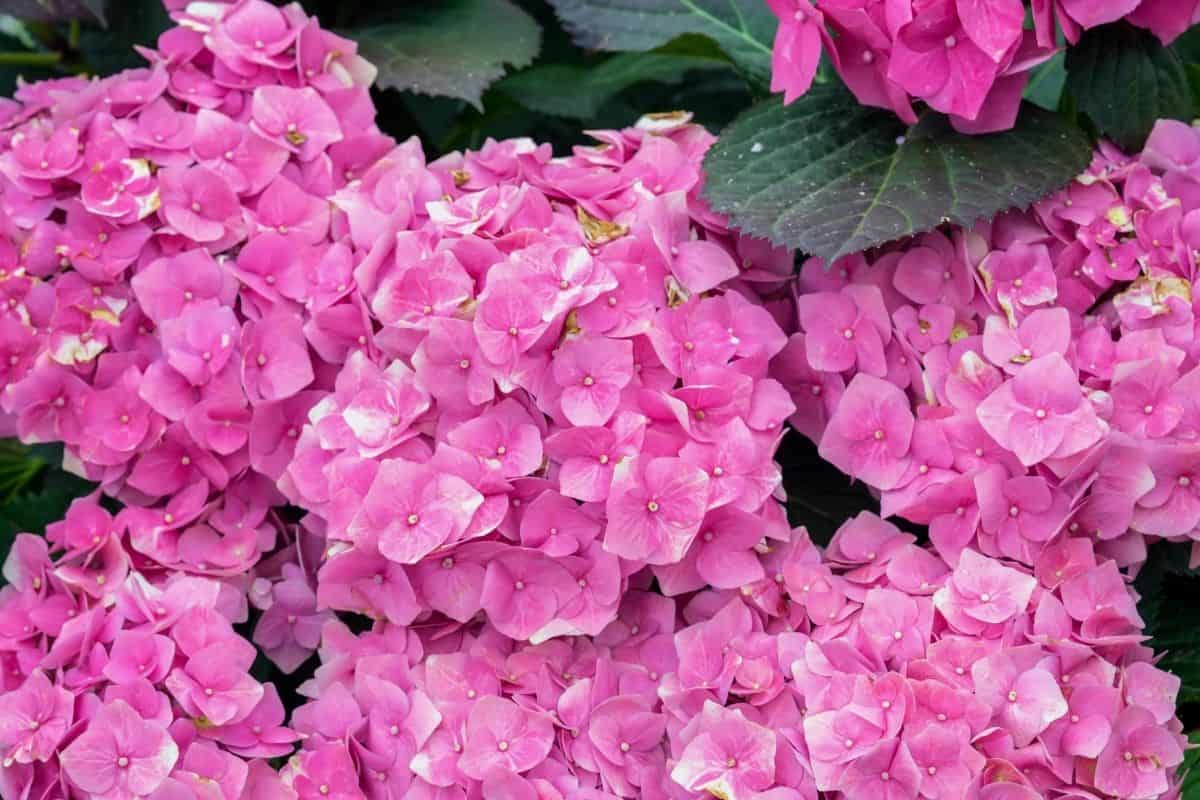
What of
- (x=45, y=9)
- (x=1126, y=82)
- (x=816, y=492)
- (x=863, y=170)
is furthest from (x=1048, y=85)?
(x=45, y=9)

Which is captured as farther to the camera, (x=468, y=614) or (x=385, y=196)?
(x=385, y=196)

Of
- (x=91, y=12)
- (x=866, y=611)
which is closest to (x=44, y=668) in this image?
(x=866, y=611)

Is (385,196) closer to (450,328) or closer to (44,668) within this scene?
(450,328)

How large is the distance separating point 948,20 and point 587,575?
444mm

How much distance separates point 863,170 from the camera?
1.01 meters

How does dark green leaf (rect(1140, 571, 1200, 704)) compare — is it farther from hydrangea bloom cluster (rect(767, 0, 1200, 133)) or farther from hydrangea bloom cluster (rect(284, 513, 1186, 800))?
hydrangea bloom cluster (rect(767, 0, 1200, 133))

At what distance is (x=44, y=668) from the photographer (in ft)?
2.94

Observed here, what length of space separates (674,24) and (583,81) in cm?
17

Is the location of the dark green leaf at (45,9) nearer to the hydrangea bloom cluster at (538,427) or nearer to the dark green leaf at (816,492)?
the hydrangea bloom cluster at (538,427)

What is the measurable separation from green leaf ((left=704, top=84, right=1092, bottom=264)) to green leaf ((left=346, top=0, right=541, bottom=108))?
0.91 ft

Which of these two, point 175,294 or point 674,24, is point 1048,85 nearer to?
point 674,24

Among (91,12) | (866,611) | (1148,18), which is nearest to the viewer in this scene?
(866,611)

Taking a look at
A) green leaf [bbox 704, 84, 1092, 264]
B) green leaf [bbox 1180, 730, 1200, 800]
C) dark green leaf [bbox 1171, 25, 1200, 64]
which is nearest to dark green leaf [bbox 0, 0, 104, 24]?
green leaf [bbox 704, 84, 1092, 264]

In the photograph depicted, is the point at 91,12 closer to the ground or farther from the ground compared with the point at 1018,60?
closer to the ground
